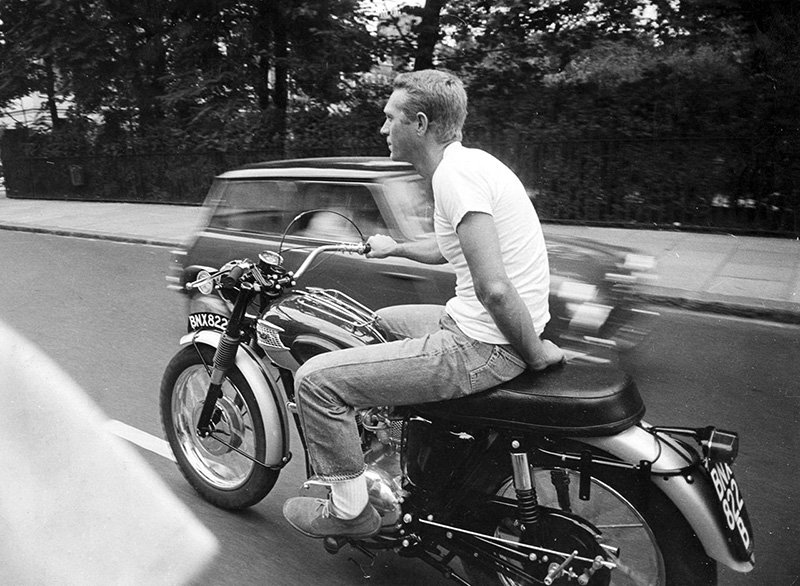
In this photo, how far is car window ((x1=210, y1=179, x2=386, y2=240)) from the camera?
5.01 m

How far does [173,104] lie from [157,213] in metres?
2.84

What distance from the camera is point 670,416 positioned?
4602 mm

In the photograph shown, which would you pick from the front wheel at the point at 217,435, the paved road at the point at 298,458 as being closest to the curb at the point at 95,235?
the paved road at the point at 298,458

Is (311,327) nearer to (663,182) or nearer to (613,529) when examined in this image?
(613,529)

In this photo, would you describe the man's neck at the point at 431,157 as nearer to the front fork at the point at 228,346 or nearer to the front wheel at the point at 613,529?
the front fork at the point at 228,346

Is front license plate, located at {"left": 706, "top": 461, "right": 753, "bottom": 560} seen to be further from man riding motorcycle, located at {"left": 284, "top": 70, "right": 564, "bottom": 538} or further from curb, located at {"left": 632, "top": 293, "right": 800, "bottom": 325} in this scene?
curb, located at {"left": 632, "top": 293, "right": 800, "bottom": 325}

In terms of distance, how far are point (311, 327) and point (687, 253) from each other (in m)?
7.87

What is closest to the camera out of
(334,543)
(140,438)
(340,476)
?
(340,476)

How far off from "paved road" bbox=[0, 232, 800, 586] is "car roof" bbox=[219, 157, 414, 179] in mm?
1669

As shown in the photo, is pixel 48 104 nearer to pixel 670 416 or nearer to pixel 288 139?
pixel 288 139

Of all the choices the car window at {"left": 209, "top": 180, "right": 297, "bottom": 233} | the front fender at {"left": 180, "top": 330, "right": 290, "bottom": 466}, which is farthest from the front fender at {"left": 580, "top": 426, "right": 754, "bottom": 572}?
the car window at {"left": 209, "top": 180, "right": 297, "bottom": 233}

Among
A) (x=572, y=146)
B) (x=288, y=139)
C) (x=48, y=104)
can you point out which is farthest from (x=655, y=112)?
(x=48, y=104)

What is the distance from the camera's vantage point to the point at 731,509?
2.28 m

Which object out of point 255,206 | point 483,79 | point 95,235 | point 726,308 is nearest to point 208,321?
point 255,206
